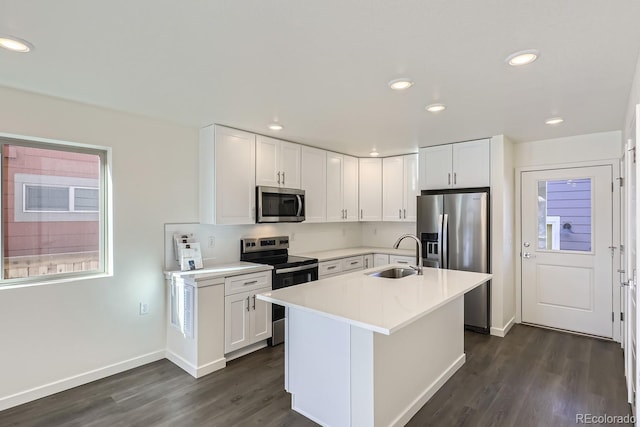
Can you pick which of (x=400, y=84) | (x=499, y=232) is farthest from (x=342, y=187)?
(x=400, y=84)

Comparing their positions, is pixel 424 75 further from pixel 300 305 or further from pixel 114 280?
pixel 114 280

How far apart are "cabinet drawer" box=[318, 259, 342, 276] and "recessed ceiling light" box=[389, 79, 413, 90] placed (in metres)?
2.48

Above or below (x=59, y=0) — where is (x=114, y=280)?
below

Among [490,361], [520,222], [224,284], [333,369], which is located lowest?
[490,361]

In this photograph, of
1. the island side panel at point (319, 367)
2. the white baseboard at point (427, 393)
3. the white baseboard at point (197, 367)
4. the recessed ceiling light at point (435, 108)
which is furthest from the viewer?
→ the white baseboard at point (197, 367)

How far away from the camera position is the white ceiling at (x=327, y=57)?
1503mm

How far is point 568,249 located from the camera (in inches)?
159

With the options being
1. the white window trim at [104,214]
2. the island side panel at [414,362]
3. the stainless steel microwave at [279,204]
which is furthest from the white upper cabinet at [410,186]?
the white window trim at [104,214]

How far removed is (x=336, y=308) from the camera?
6.43ft

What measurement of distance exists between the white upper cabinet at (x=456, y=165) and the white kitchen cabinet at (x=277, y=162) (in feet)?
5.63

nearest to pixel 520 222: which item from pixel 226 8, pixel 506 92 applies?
pixel 506 92

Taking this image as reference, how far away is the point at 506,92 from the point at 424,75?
77 centimetres

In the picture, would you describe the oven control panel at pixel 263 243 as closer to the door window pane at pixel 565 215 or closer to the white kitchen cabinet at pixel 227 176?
the white kitchen cabinet at pixel 227 176

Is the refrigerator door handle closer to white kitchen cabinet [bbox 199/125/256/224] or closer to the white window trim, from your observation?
white kitchen cabinet [bbox 199/125/256/224]
